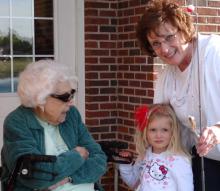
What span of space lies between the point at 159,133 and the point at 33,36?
236cm

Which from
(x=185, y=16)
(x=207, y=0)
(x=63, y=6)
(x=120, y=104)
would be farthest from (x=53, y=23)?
(x=185, y=16)

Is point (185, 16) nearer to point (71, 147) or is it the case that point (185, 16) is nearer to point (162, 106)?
point (162, 106)

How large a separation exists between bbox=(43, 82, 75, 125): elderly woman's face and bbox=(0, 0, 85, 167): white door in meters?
1.77

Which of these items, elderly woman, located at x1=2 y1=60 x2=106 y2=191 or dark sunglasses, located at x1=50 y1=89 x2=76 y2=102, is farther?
dark sunglasses, located at x1=50 y1=89 x2=76 y2=102

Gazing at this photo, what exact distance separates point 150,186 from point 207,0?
2.47 m

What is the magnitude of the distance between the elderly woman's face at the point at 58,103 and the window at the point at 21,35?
77.3 inches

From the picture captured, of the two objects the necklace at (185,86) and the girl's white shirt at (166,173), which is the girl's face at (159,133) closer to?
the girl's white shirt at (166,173)

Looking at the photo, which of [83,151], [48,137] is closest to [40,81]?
[48,137]

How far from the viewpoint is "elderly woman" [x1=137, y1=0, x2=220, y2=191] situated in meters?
3.17

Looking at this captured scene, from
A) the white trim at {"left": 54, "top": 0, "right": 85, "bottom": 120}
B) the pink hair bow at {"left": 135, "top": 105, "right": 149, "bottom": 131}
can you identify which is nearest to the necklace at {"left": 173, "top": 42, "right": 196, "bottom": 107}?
the pink hair bow at {"left": 135, "top": 105, "right": 149, "bottom": 131}

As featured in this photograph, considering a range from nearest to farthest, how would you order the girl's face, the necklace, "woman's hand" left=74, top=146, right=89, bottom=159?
the necklace < the girl's face < "woman's hand" left=74, top=146, right=89, bottom=159

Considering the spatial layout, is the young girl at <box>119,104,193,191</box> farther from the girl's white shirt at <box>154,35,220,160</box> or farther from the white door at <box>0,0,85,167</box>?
the white door at <box>0,0,85,167</box>

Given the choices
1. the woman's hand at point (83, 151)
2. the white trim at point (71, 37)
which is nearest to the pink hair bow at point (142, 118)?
the woman's hand at point (83, 151)

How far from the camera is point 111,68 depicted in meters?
5.76
